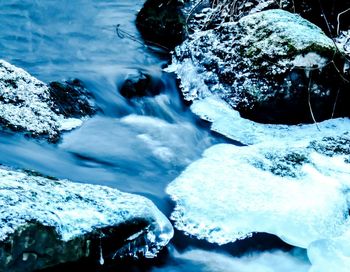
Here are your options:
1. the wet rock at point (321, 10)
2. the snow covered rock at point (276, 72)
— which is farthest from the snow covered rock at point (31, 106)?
the wet rock at point (321, 10)

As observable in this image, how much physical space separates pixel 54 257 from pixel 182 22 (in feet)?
17.4

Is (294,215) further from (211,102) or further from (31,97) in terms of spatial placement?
(31,97)

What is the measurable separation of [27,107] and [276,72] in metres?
2.59

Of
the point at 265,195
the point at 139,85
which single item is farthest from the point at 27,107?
the point at 265,195

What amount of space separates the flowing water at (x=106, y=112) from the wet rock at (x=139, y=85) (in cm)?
8

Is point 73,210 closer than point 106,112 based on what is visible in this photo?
Yes

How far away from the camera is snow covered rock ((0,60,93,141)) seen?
4.38m

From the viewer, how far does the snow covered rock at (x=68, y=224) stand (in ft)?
8.49

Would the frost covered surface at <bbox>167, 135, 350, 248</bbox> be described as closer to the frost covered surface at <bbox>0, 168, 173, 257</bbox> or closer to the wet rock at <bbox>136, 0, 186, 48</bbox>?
the frost covered surface at <bbox>0, 168, 173, 257</bbox>

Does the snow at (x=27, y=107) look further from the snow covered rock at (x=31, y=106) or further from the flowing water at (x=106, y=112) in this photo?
the flowing water at (x=106, y=112)

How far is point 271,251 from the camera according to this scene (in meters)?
3.49

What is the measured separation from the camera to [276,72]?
527cm

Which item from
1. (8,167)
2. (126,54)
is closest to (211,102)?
(126,54)

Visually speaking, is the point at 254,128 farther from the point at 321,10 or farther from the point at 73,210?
the point at 73,210
